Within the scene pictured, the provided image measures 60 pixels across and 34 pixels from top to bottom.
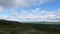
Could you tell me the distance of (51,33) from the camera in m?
5.25

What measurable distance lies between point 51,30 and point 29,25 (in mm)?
1027

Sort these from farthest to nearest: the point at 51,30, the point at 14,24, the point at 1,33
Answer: the point at 14,24 < the point at 51,30 < the point at 1,33

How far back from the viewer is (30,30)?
5555mm

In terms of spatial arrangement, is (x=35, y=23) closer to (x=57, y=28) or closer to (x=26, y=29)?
(x=26, y=29)

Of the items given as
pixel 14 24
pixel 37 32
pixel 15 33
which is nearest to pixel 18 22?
pixel 14 24

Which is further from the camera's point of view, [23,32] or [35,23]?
[35,23]

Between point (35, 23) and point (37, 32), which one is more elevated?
point (35, 23)

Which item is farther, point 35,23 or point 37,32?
point 35,23

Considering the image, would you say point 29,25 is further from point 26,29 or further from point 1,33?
point 1,33

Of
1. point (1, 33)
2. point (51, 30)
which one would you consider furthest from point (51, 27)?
point (1, 33)

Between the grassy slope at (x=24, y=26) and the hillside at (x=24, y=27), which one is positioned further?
the grassy slope at (x=24, y=26)

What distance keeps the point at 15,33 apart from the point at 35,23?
3.77 ft

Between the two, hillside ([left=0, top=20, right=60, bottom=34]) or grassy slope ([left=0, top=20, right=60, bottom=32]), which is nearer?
hillside ([left=0, top=20, right=60, bottom=34])

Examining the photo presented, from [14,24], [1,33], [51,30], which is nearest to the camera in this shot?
[1,33]
